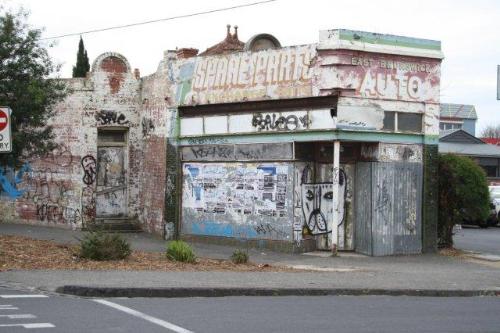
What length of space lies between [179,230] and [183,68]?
15.4 ft

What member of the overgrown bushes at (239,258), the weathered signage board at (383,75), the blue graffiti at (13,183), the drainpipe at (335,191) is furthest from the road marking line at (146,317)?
the blue graffiti at (13,183)

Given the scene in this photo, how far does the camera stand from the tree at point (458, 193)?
21328mm

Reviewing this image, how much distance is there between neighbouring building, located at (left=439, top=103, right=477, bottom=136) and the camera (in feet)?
238

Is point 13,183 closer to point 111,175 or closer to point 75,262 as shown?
point 111,175

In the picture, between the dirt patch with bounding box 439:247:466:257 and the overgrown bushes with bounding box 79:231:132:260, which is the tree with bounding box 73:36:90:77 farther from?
the overgrown bushes with bounding box 79:231:132:260

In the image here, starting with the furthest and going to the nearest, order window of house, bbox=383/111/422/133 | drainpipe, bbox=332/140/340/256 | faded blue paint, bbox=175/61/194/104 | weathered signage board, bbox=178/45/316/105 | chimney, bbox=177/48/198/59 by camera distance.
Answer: chimney, bbox=177/48/198/59 → faded blue paint, bbox=175/61/194/104 → window of house, bbox=383/111/422/133 → weathered signage board, bbox=178/45/316/105 → drainpipe, bbox=332/140/340/256

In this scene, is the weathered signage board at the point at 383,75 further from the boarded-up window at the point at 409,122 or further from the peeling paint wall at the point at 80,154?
the peeling paint wall at the point at 80,154

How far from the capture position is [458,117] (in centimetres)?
7356

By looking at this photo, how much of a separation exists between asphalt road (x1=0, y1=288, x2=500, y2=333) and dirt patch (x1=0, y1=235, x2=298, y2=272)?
280 cm

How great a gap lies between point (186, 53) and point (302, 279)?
1010 centimetres

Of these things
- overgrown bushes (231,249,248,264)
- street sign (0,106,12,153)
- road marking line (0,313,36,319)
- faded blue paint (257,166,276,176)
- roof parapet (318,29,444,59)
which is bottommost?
road marking line (0,313,36,319)

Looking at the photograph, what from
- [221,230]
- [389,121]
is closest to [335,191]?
[389,121]

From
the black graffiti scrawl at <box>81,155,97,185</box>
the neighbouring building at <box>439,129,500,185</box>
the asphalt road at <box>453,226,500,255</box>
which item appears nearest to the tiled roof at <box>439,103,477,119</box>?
the neighbouring building at <box>439,129,500,185</box>

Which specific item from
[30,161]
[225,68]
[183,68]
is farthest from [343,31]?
[30,161]
